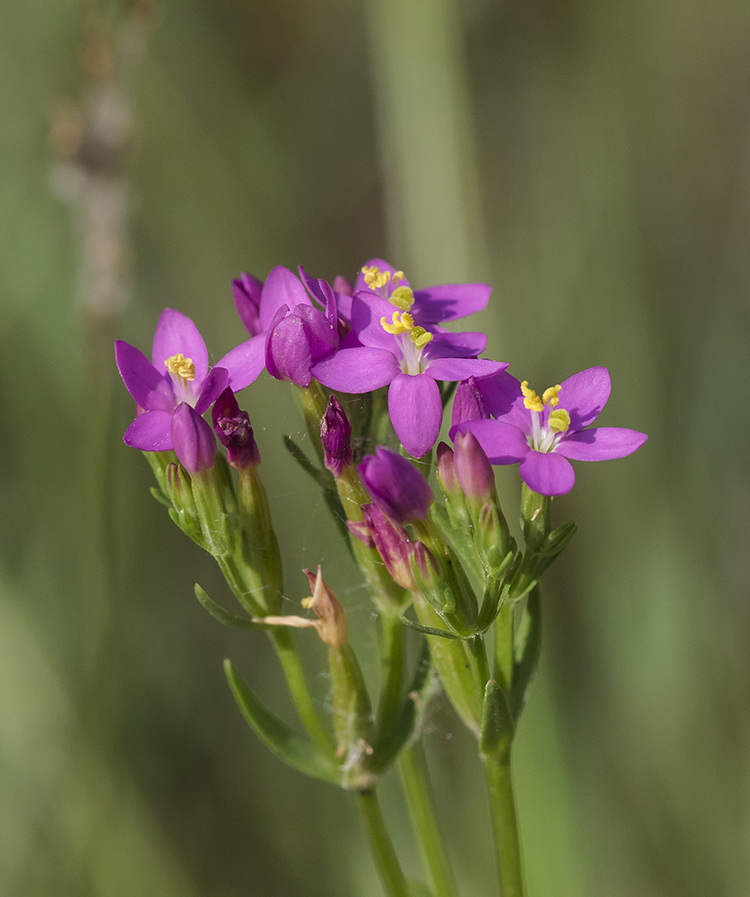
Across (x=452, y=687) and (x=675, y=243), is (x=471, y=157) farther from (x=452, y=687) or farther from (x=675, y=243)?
(x=452, y=687)

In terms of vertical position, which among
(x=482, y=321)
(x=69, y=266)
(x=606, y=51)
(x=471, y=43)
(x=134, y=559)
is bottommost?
(x=134, y=559)

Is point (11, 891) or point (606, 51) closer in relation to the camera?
point (11, 891)

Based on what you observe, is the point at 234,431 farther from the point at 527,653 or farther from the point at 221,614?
the point at 527,653

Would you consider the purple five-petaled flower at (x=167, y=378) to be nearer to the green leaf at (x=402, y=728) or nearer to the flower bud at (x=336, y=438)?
the flower bud at (x=336, y=438)

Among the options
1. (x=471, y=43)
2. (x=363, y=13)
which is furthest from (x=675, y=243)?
(x=363, y=13)

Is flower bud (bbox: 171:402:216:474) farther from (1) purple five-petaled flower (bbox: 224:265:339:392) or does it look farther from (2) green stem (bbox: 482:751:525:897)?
(2) green stem (bbox: 482:751:525:897)

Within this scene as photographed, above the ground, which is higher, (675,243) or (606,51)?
(606,51)
